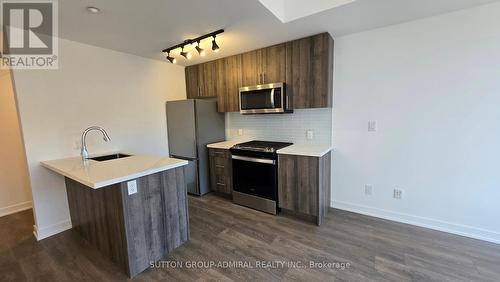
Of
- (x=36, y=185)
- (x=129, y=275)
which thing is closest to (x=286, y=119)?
(x=129, y=275)

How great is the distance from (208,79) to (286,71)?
1.51 metres

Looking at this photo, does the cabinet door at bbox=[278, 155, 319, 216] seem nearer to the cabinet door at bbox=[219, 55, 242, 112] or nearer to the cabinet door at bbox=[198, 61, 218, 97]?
the cabinet door at bbox=[219, 55, 242, 112]

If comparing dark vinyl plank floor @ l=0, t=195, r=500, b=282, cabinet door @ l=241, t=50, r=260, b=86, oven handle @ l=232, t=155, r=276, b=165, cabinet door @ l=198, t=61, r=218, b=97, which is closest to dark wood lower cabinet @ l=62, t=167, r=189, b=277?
dark vinyl plank floor @ l=0, t=195, r=500, b=282

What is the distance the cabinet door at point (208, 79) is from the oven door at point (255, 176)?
1337mm

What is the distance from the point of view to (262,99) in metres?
3.01

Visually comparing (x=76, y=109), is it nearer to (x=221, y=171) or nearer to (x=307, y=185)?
(x=221, y=171)

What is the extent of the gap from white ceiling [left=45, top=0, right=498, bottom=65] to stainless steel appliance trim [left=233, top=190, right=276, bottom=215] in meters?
2.13

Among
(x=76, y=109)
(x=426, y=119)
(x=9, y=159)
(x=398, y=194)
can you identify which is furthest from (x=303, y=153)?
(x=9, y=159)

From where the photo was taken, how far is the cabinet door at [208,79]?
11.9 ft

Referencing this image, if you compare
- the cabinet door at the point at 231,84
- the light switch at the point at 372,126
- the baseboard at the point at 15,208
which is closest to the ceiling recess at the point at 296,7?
the cabinet door at the point at 231,84

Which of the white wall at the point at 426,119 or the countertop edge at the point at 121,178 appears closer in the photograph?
the countertop edge at the point at 121,178

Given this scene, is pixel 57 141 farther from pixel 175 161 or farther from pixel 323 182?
pixel 323 182

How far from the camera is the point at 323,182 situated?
104 inches

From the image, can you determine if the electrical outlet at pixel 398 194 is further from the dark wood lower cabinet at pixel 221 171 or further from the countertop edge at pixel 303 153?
the dark wood lower cabinet at pixel 221 171
